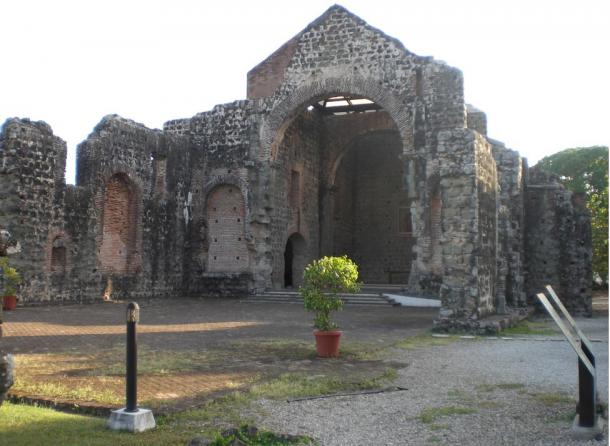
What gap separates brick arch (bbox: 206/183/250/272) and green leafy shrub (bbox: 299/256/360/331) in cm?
1326

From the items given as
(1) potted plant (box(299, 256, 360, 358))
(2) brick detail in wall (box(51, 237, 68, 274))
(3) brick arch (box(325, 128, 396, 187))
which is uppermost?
(3) brick arch (box(325, 128, 396, 187))

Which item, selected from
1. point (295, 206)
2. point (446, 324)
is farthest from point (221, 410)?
point (295, 206)

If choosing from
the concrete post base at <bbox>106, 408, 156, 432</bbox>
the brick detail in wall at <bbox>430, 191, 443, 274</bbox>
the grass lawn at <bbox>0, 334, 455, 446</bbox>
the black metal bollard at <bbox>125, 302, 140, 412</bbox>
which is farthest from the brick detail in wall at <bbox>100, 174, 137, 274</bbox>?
the concrete post base at <bbox>106, 408, 156, 432</bbox>

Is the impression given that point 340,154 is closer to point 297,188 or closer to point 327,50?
point 297,188

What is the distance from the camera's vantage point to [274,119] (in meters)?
21.9

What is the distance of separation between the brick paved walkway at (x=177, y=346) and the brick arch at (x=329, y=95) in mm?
6563

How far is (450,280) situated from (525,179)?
867 cm

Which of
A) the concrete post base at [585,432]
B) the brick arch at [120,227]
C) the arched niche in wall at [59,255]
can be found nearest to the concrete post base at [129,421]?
the concrete post base at [585,432]

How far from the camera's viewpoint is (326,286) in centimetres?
899

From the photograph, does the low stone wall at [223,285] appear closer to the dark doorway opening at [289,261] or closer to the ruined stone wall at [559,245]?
the dark doorway opening at [289,261]

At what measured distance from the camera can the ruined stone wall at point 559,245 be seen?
60.0ft

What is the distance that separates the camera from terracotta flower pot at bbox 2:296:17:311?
49.2 feet

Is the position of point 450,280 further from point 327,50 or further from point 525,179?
point 327,50

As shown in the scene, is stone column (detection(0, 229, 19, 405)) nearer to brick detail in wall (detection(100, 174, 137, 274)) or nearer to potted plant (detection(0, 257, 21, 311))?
potted plant (detection(0, 257, 21, 311))
